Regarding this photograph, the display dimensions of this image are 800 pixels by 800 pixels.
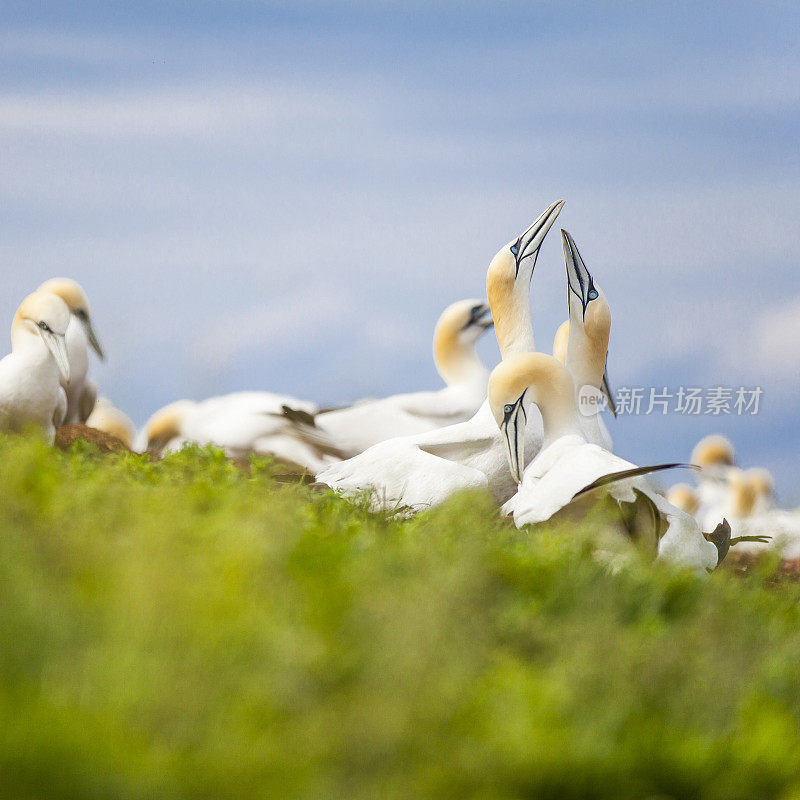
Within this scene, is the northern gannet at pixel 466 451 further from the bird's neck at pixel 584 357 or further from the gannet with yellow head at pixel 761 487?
the gannet with yellow head at pixel 761 487

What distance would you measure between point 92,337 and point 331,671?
767 cm

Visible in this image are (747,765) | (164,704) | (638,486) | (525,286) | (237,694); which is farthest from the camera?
(525,286)

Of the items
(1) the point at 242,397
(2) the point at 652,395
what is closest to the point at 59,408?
(1) the point at 242,397

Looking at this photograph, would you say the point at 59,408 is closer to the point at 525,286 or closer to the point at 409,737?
the point at 525,286

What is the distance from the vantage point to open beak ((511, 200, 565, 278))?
22.6 feet

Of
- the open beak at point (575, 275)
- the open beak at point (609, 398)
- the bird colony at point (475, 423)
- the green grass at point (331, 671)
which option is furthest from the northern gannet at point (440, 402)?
the green grass at point (331, 671)

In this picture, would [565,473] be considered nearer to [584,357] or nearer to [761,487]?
[584,357]

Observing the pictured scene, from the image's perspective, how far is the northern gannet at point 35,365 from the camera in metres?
7.70

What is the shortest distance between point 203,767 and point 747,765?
158cm

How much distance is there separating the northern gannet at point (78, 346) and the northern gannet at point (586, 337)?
170 inches

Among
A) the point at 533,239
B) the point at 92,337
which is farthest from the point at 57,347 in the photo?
the point at 533,239

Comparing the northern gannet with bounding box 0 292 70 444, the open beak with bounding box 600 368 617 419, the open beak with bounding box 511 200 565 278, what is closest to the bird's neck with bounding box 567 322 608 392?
the open beak with bounding box 511 200 565 278

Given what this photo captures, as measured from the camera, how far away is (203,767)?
175 cm

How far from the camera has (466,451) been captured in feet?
21.1
